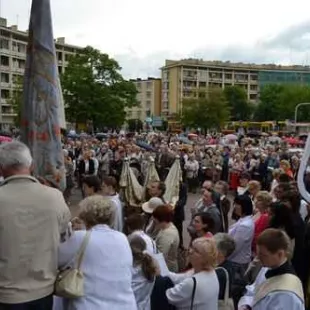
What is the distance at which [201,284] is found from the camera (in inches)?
174

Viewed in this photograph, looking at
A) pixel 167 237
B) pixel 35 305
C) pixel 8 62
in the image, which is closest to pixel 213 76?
pixel 8 62

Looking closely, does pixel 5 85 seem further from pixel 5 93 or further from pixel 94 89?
pixel 94 89

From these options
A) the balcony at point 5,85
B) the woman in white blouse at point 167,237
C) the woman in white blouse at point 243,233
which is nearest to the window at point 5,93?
the balcony at point 5,85

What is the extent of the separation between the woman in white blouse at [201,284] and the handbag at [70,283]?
1076 millimetres

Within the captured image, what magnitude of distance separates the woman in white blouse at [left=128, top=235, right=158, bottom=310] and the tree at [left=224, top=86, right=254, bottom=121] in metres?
111

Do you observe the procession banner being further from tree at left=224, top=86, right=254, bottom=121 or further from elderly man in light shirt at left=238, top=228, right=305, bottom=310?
tree at left=224, top=86, right=254, bottom=121

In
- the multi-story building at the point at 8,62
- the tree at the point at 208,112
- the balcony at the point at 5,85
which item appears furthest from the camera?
the multi-story building at the point at 8,62

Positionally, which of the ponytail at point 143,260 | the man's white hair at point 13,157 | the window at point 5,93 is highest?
the window at point 5,93

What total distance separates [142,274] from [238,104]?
112077 mm

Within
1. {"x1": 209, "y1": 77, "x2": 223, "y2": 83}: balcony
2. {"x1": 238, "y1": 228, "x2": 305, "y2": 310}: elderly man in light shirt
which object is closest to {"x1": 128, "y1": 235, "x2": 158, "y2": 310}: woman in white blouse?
{"x1": 238, "y1": 228, "x2": 305, "y2": 310}: elderly man in light shirt

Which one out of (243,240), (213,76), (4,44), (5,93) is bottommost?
(243,240)

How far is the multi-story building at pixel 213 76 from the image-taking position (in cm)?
14988

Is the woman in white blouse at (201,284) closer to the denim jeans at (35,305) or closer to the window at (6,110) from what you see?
the denim jeans at (35,305)

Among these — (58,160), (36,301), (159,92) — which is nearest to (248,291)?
(36,301)
